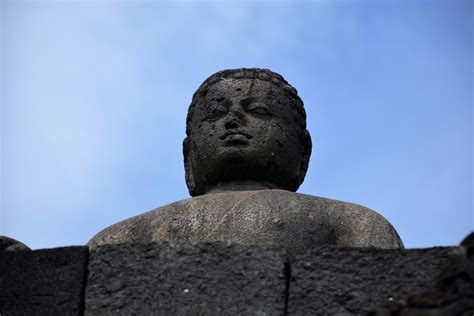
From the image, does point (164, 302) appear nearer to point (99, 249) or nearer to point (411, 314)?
point (99, 249)

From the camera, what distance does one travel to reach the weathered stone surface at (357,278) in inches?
224

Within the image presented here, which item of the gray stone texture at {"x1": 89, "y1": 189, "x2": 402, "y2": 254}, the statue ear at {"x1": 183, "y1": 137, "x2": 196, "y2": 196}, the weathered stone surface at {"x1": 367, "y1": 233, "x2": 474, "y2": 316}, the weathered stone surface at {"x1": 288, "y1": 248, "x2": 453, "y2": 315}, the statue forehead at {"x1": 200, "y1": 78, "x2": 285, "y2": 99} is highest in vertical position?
the statue forehead at {"x1": 200, "y1": 78, "x2": 285, "y2": 99}

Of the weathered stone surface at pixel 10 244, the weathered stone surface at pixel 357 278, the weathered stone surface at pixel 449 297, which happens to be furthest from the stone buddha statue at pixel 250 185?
the weathered stone surface at pixel 449 297

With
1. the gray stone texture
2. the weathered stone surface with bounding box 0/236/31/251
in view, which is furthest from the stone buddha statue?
the weathered stone surface with bounding box 0/236/31/251

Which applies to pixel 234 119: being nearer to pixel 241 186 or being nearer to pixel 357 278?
pixel 241 186

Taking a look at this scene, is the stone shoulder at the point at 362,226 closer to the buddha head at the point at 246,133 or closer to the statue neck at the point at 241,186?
the statue neck at the point at 241,186

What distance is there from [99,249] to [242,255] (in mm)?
840

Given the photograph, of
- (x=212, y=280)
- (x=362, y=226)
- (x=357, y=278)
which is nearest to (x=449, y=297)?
(x=357, y=278)

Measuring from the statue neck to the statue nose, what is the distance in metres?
0.40

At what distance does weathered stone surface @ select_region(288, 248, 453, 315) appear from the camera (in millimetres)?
5695

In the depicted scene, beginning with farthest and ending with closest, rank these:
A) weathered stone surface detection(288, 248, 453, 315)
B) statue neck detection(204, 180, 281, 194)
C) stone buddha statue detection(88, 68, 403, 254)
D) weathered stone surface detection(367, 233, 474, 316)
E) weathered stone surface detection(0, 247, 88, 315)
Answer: statue neck detection(204, 180, 281, 194)
stone buddha statue detection(88, 68, 403, 254)
weathered stone surface detection(0, 247, 88, 315)
weathered stone surface detection(288, 248, 453, 315)
weathered stone surface detection(367, 233, 474, 316)

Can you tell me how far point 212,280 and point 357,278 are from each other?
766mm

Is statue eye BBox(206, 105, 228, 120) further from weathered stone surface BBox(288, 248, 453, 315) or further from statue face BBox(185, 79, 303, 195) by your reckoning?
weathered stone surface BBox(288, 248, 453, 315)

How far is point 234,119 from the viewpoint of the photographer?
777 centimetres
